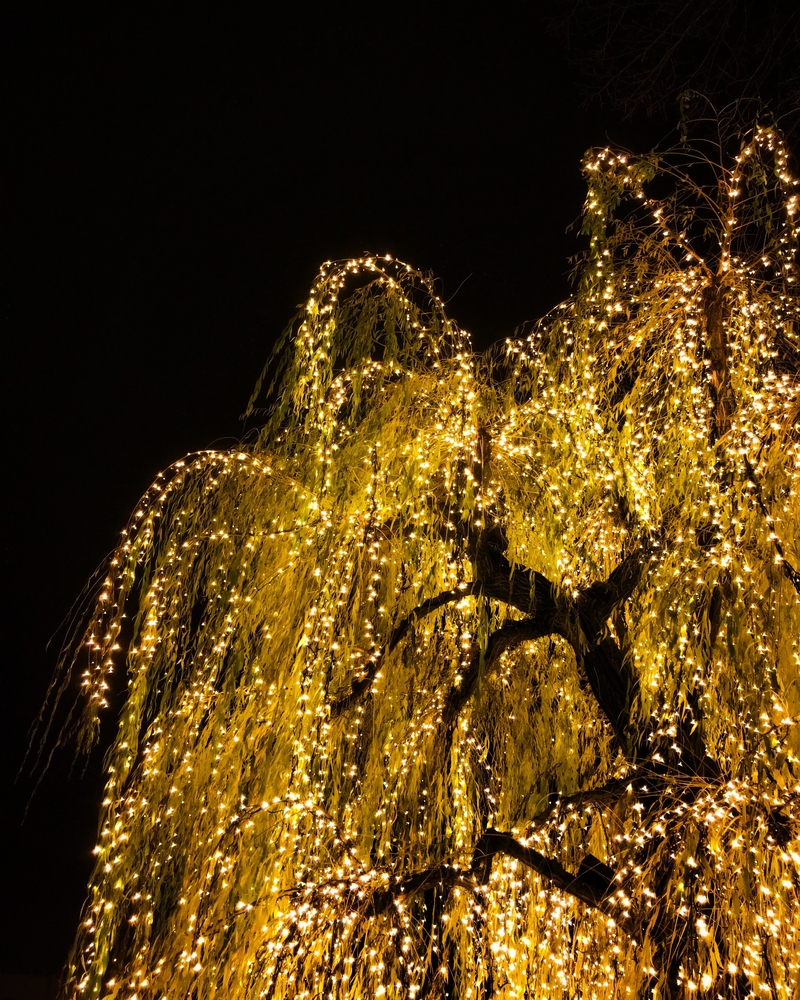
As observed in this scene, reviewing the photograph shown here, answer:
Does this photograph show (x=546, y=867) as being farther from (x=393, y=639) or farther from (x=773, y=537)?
(x=773, y=537)

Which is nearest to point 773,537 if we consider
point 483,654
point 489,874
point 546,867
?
point 483,654

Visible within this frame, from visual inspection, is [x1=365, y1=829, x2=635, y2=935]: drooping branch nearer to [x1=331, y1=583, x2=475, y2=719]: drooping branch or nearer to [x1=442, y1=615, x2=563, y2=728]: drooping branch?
[x1=442, y1=615, x2=563, y2=728]: drooping branch

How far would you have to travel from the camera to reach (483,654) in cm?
258

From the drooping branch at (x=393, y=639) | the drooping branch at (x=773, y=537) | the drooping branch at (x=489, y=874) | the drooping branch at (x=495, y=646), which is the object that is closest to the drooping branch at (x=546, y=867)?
the drooping branch at (x=489, y=874)

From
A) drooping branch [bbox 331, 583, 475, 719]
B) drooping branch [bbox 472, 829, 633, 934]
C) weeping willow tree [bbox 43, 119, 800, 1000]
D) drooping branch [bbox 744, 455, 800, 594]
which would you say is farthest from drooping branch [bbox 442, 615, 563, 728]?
drooping branch [bbox 744, 455, 800, 594]

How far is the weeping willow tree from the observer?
7.22ft

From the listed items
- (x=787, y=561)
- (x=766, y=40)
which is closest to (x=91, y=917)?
(x=787, y=561)

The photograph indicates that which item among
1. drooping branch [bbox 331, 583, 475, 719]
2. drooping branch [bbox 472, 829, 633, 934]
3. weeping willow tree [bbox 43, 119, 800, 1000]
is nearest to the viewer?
weeping willow tree [bbox 43, 119, 800, 1000]

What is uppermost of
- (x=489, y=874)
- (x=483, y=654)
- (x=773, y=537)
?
(x=773, y=537)

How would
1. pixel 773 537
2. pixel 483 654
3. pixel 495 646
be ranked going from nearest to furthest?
pixel 773 537
pixel 483 654
pixel 495 646

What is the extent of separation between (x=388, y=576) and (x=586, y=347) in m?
1.16

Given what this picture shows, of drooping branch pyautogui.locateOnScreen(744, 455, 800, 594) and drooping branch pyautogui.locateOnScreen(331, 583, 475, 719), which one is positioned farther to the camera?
drooping branch pyautogui.locateOnScreen(331, 583, 475, 719)

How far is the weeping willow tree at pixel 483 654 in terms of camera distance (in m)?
2.20

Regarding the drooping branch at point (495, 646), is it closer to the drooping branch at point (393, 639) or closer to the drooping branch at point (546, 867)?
the drooping branch at point (393, 639)
